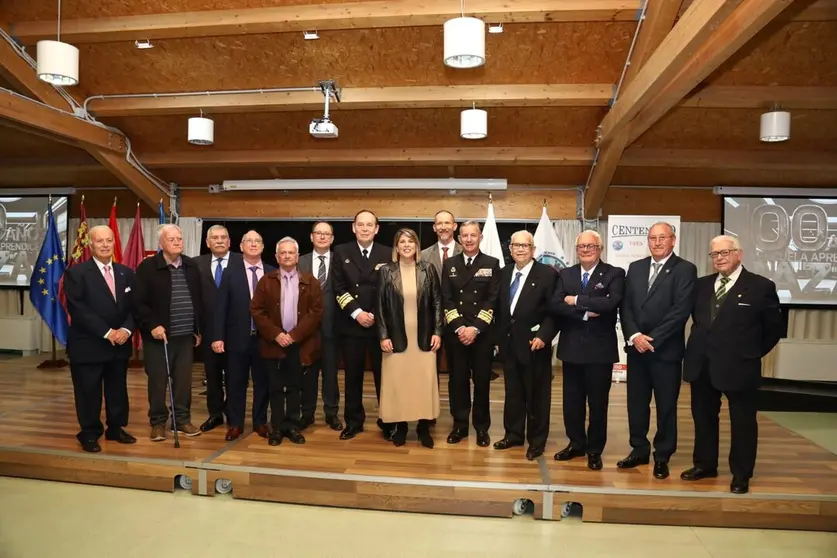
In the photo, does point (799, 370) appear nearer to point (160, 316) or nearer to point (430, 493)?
point (430, 493)

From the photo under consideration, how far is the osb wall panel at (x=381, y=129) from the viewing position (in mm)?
6551

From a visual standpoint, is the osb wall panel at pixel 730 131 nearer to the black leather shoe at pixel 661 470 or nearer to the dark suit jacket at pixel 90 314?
the black leather shoe at pixel 661 470

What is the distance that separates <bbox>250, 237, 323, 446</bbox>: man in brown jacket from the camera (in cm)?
385

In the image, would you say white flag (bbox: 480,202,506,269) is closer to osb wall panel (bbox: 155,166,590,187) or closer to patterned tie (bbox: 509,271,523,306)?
osb wall panel (bbox: 155,166,590,187)

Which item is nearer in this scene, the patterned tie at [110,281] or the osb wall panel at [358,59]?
the patterned tie at [110,281]

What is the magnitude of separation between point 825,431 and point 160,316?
18.5 feet

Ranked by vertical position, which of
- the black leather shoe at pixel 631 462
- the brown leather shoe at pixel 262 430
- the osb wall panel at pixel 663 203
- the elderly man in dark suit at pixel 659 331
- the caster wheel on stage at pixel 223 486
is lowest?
the caster wheel on stage at pixel 223 486

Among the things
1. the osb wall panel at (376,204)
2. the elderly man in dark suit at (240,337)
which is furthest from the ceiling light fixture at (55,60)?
the osb wall panel at (376,204)

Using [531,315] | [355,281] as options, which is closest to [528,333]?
[531,315]

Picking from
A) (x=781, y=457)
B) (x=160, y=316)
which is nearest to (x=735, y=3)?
(x=781, y=457)

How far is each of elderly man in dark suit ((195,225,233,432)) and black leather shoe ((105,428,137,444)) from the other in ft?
1.56

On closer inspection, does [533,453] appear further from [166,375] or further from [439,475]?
[166,375]

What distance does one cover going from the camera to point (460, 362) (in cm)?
397

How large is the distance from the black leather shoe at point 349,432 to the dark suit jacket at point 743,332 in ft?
7.76
